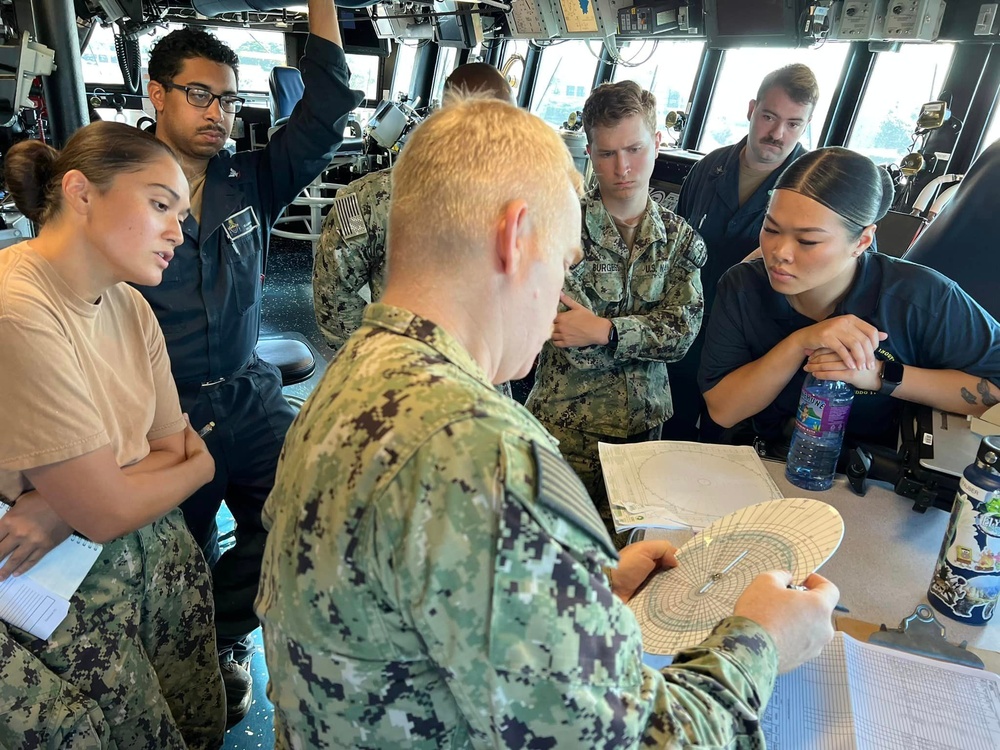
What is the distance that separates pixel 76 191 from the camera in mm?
1228

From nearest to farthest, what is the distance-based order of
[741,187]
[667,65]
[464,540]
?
[464,540], [741,187], [667,65]

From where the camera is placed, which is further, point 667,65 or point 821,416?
point 667,65

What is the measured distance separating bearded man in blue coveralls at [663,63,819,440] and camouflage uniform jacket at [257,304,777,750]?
1851mm

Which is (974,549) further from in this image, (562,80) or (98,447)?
(562,80)

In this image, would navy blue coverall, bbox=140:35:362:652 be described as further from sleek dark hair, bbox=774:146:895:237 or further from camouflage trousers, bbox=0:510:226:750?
sleek dark hair, bbox=774:146:895:237

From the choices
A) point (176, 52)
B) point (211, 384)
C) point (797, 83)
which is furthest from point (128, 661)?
point (797, 83)

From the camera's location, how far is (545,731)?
56cm

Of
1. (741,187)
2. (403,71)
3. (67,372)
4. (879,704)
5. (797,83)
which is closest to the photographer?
(879,704)

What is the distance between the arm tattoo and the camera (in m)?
1.41

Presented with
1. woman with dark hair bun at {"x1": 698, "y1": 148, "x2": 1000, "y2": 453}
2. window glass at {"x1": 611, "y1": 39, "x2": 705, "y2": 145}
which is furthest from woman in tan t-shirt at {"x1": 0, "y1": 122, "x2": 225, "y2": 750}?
window glass at {"x1": 611, "y1": 39, "x2": 705, "y2": 145}

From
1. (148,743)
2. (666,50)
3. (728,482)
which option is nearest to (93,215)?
(148,743)

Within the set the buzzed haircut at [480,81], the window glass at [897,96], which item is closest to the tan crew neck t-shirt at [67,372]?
the buzzed haircut at [480,81]

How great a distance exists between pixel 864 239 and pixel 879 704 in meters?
0.98

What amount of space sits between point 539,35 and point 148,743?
5.24 metres
